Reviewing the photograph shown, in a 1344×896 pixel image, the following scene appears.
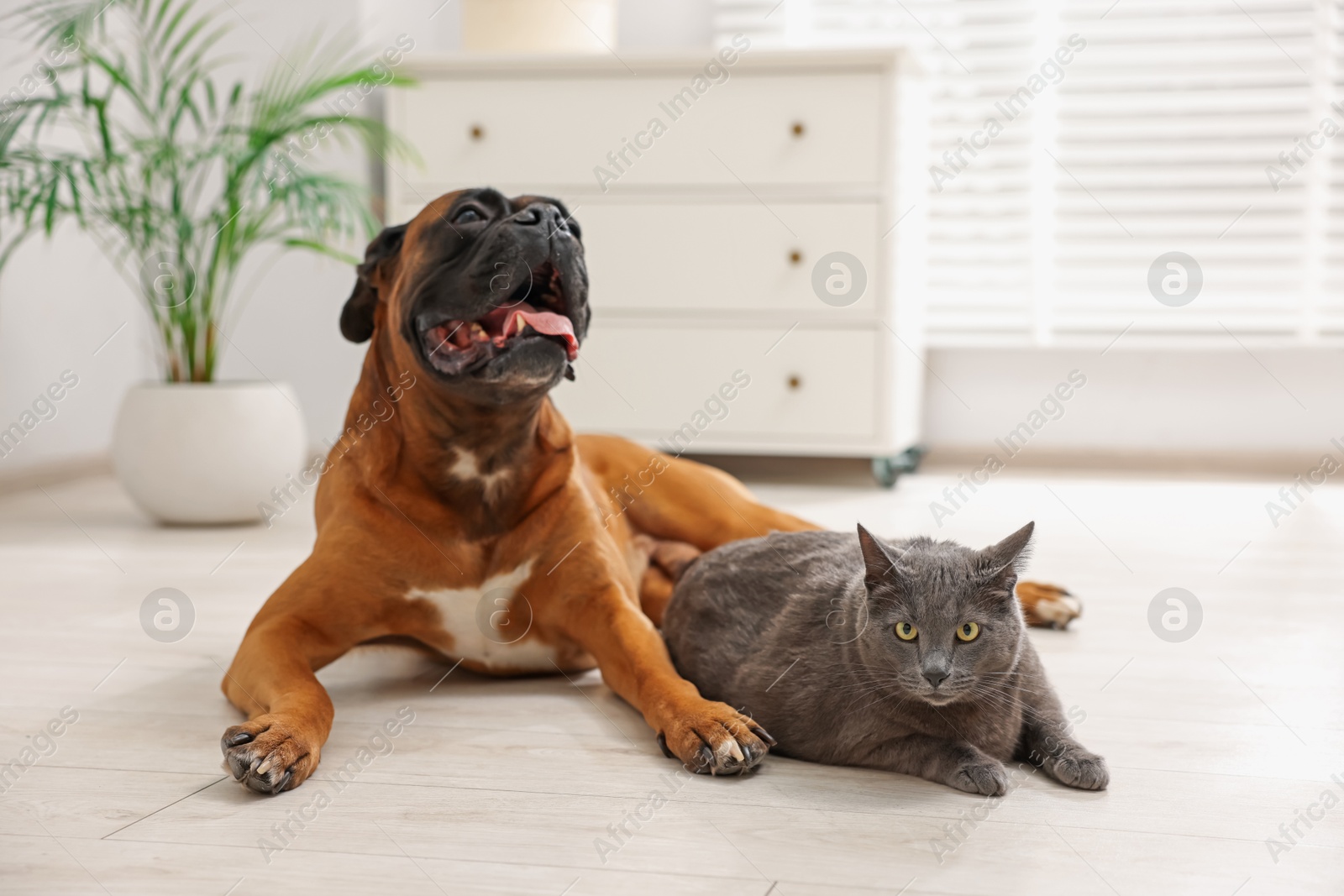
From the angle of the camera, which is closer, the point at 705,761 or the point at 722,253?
the point at 705,761

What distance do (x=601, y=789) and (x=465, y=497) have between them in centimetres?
54

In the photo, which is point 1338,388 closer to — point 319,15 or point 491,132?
point 491,132

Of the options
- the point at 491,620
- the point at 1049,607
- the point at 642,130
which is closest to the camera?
the point at 491,620

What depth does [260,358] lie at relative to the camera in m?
4.57

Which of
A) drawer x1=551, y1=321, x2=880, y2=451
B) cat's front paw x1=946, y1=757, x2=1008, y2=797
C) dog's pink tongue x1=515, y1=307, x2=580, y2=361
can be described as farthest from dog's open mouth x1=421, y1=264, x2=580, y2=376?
drawer x1=551, y1=321, x2=880, y2=451

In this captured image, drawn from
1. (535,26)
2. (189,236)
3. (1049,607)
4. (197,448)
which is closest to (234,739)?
(1049,607)

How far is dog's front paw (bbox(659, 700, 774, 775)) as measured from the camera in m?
1.50

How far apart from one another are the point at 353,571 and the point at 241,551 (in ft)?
4.72

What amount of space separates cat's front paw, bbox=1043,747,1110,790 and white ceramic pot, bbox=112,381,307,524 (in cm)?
256

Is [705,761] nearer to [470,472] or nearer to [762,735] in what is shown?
[762,735]

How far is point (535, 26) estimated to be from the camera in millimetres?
4156

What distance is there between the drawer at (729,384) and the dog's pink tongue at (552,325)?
2.23 metres

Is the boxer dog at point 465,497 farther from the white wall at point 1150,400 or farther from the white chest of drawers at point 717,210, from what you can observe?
the white wall at point 1150,400

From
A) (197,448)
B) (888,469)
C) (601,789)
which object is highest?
(601,789)
